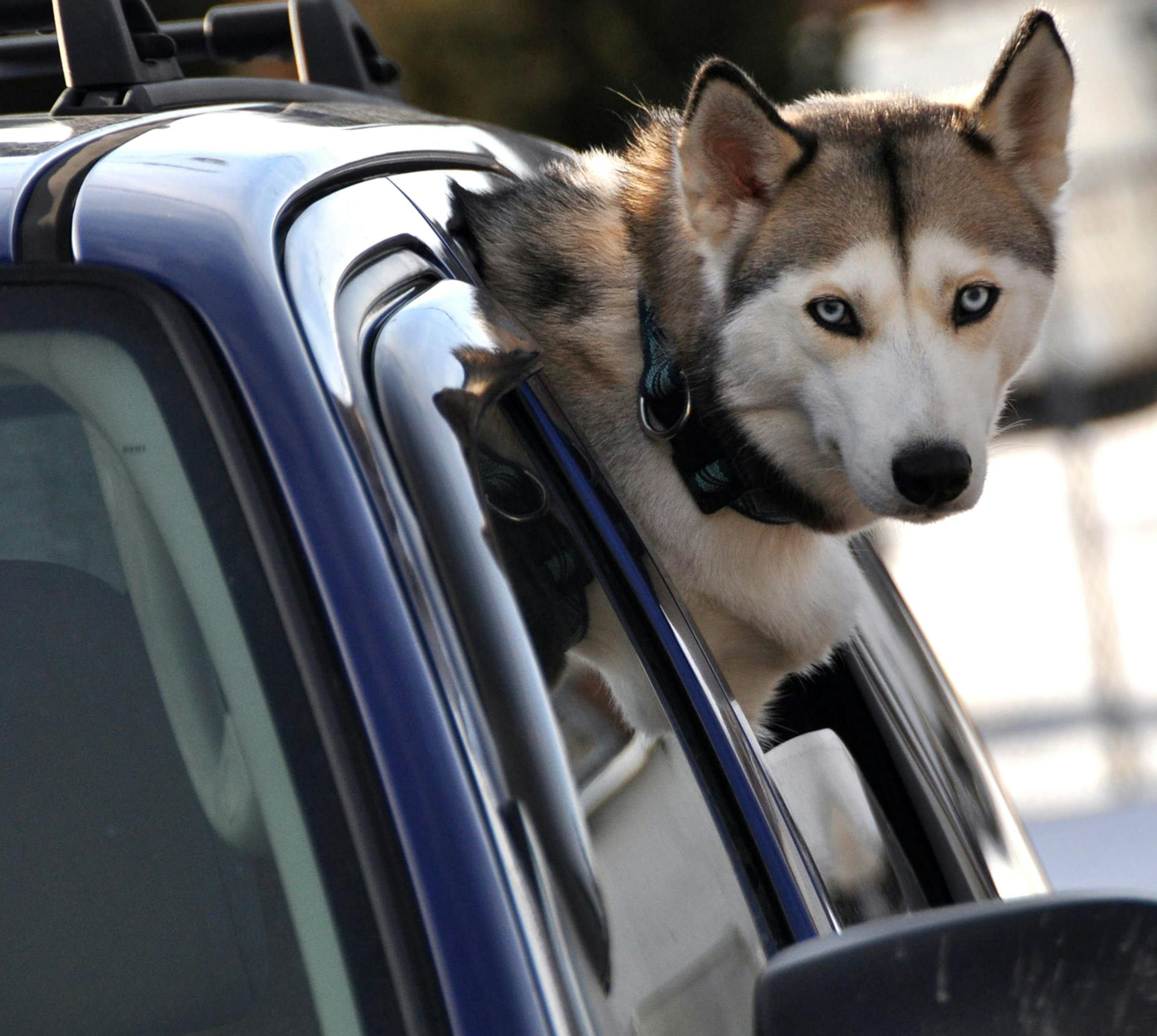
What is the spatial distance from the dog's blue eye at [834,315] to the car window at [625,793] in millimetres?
925

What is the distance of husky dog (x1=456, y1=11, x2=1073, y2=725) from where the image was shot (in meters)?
2.17

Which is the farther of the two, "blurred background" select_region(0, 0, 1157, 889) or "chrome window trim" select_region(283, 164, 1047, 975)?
"blurred background" select_region(0, 0, 1157, 889)

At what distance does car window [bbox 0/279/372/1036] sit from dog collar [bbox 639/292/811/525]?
112cm

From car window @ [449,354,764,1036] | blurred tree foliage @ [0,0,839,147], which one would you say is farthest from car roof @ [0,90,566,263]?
blurred tree foliage @ [0,0,839,147]

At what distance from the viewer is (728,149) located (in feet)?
7.66

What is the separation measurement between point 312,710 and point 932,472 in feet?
4.36

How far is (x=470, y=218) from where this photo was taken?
188cm

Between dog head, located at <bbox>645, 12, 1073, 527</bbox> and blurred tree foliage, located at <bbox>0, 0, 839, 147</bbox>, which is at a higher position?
dog head, located at <bbox>645, 12, 1073, 527</bbox>

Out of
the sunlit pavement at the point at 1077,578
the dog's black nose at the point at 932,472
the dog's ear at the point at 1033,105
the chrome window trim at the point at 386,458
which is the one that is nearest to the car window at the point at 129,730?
the chrome window trim at the point at 386,458

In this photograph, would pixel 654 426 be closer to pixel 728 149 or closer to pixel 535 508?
pixel 728 149

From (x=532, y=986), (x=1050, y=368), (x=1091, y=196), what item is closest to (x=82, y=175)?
(x=532, y=986)

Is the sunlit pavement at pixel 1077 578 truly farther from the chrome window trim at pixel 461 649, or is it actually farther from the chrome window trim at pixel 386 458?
the chrome window trim at pixel 386 458

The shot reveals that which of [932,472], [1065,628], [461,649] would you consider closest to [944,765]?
[932,472]

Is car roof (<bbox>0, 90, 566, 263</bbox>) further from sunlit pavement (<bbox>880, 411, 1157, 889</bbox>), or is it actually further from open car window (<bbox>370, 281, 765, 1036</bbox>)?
sunlit pavement (<bbox>880, 411, 1157, 889</bbox>)
